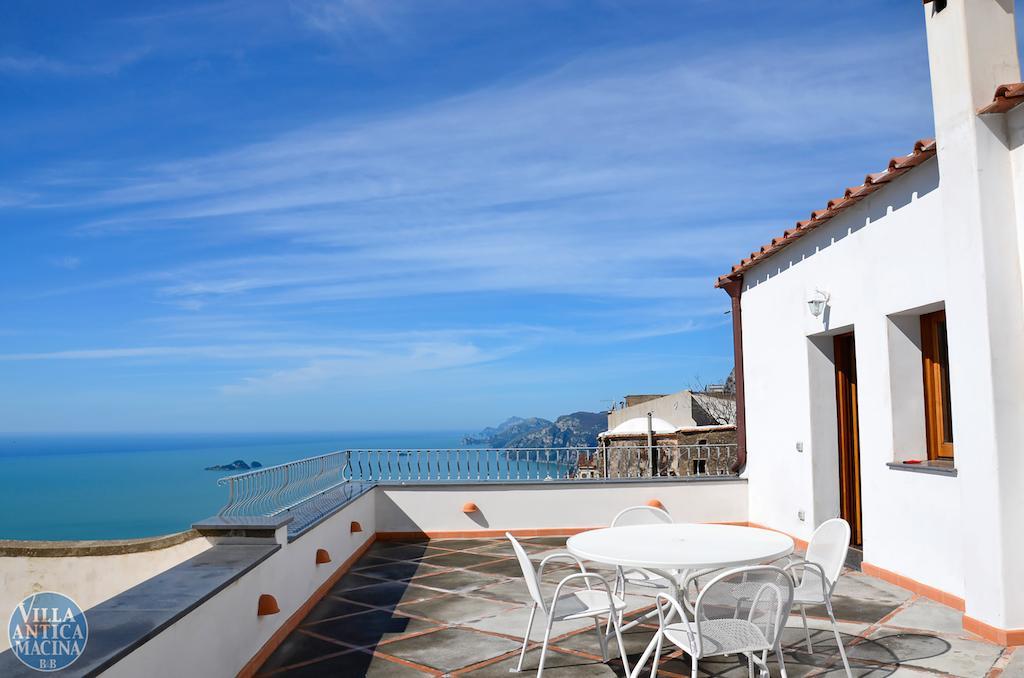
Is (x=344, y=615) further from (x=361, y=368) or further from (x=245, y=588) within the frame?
(x=361, y=368)

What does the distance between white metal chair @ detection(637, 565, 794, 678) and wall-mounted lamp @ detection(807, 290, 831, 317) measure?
380 cm

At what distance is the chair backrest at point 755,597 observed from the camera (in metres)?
2.93

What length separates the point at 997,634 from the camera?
3.87m

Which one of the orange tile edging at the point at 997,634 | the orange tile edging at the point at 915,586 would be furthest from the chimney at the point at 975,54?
the orange tile edging at the point at 915,586

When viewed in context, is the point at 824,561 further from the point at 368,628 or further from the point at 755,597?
the point at 368,628

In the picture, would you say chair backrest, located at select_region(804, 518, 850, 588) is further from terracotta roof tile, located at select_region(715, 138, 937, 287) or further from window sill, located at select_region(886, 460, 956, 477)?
terracotta roof tile, located at select_region(715, 138, 937, 287)

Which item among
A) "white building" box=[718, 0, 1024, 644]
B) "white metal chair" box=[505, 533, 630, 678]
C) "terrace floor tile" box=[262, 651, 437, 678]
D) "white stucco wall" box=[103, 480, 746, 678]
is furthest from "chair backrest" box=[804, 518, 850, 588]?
"white stucco wall" box=[103, 480, 746, 678]

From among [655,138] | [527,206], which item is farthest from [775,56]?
[527,206]

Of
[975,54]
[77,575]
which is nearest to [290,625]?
[77,575]

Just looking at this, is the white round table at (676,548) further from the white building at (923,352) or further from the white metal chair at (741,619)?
the white building at (923,352)

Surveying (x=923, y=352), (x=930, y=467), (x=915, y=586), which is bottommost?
(x=915, y=586)

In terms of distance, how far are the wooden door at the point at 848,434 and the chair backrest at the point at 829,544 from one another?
2.94m

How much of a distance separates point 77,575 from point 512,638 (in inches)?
203

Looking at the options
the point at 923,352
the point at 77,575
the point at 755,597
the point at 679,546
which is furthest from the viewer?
the point at 77,575
